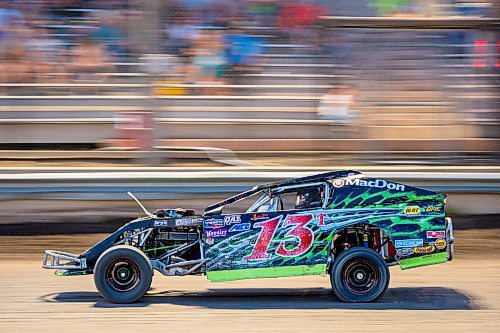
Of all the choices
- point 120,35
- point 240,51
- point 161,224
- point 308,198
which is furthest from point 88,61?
point 308,198

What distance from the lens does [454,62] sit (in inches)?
517

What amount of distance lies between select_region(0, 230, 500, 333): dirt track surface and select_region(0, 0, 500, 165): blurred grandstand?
3.65 m

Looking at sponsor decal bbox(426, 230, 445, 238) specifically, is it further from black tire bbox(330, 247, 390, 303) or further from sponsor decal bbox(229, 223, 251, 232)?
sponsor decal bbox(229, 223, 251, 232)

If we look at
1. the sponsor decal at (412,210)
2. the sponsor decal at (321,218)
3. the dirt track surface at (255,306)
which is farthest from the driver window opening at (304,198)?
the dirt track surface at (255,306)

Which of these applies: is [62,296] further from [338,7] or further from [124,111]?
[338,7]

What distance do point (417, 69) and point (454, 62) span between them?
59 centimetres

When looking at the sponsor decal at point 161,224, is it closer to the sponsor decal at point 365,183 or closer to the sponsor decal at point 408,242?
the sponsor decal at point 365,183

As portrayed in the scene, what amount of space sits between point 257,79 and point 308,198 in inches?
231

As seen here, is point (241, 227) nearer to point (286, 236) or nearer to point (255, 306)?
point (286, 236)

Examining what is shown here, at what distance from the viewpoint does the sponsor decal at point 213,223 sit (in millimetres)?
7738

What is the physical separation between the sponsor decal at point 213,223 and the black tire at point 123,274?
65cm

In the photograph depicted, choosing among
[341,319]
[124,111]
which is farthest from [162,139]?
[341,319]

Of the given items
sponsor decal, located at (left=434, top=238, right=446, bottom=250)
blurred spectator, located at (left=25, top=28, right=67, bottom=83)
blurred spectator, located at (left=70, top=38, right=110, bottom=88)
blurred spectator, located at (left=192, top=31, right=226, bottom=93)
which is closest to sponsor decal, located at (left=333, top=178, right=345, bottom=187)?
sponsor decal, located at (left=434, top=238, right=446, bottom=250)

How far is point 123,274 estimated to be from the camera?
7.81 m
